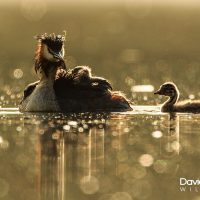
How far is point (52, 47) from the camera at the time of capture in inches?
914

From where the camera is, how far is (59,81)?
2294 cm

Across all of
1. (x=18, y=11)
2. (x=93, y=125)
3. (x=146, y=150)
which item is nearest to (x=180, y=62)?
(x=93, y=125)

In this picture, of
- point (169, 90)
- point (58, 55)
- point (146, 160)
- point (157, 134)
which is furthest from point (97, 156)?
point (169, 90)

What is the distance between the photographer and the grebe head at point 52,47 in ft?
75.8

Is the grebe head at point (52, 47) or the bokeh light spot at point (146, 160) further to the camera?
the grebe head at point (52, 47)

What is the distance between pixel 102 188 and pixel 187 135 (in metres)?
4.24

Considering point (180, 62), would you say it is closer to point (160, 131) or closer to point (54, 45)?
point (54, 45)

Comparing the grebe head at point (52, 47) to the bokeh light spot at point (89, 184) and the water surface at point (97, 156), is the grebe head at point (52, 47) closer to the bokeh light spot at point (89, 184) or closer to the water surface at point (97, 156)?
the water surface at point (97, 156)

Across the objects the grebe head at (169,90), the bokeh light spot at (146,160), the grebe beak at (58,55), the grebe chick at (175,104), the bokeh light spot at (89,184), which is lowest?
the bokeh light spot at (89,184)

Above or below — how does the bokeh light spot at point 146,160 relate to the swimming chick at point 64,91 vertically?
below

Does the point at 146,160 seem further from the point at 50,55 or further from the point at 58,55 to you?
A: the point at 50,55

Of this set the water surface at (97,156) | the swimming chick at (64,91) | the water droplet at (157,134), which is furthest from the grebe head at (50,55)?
the water droplet at (157,134)

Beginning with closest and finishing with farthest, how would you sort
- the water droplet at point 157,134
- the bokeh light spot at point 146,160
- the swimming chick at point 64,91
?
the bokeh light spot at point 146,160
the water droplet at point 157,134
the swimming chick at point 64,91

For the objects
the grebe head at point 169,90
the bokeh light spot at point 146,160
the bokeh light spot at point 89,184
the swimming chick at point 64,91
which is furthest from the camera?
the grebe head at point 169,90
